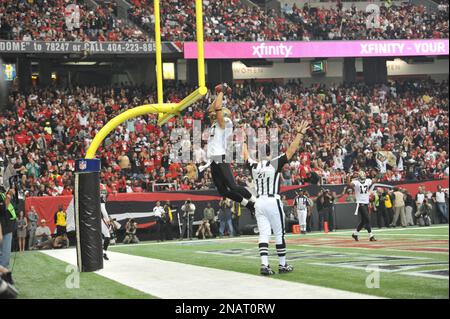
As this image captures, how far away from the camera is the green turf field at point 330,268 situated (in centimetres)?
904

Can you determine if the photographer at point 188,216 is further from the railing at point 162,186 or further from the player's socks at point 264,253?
the player's socks at point 264,253

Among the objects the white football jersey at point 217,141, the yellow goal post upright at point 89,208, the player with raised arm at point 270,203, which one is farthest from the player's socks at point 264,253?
the yellow goal post upright at point 89,208

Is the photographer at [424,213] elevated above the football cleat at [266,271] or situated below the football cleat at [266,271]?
below

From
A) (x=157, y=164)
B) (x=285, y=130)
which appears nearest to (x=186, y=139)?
(x=157, y=164)

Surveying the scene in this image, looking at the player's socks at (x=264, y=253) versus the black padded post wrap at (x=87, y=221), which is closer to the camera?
the player's socks at (x=264, y=253)

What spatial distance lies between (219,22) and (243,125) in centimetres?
770

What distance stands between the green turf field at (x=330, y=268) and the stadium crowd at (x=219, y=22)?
15.6 meters

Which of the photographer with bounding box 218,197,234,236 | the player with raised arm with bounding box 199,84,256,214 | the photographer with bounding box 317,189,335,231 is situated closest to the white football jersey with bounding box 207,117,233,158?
the player with raised arm with bounding box 199,84,256,214

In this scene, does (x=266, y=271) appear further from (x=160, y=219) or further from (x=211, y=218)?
(x=211, y=218)

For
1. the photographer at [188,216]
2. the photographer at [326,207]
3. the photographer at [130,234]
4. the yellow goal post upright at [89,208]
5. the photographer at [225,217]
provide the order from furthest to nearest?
the photographer at [326,207], the photographer at [225,217], the photographer at [188,216], the photographer at [130,234], the yellow goal post upright at [89,208]

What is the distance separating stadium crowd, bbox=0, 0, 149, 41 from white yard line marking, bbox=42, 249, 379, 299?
19.2 meters

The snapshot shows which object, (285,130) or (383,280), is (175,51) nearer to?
(285,130)

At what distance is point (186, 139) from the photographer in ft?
93.9

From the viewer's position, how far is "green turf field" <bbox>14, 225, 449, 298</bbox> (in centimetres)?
904
